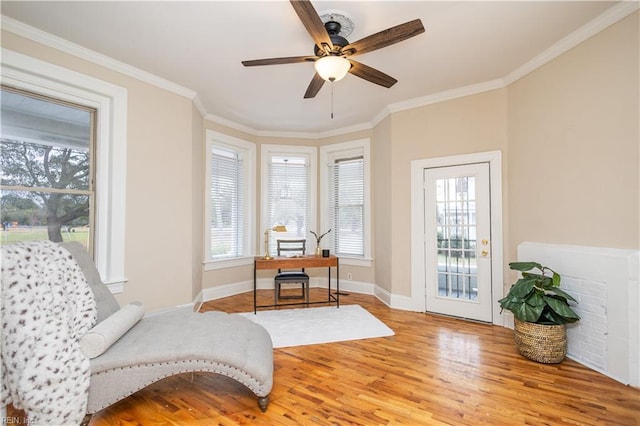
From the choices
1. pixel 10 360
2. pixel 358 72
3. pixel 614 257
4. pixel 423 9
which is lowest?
pixel 10 360

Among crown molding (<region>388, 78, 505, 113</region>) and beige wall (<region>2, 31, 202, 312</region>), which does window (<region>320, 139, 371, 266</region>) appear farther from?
beige wall (<region>2, 31, 202, 312</region>)

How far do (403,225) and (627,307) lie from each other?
231 cm

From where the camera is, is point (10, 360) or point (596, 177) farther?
point (596, 177)

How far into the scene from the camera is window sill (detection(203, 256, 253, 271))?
4.59 meters

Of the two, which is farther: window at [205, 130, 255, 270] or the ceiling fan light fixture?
window at [205, 130, 255, 270]

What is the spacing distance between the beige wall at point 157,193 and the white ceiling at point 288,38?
32 centimetres

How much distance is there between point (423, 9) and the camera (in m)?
2.35

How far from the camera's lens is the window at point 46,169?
261cm

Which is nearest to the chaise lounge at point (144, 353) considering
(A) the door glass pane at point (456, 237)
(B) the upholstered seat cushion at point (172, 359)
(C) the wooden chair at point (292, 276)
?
(B) the upholstered seat cushion at point (172, 359)

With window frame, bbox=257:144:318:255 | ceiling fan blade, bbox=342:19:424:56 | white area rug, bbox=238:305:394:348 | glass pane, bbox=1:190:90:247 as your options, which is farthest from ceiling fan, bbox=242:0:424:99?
window frame, bbox=257:144:318:255

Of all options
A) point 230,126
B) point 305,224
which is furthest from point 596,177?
point 230,126

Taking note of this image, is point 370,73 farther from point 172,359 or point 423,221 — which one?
point 172,359

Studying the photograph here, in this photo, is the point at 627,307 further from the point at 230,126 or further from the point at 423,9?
the point at 230,126

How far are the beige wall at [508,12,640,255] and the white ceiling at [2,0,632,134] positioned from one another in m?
0.28
